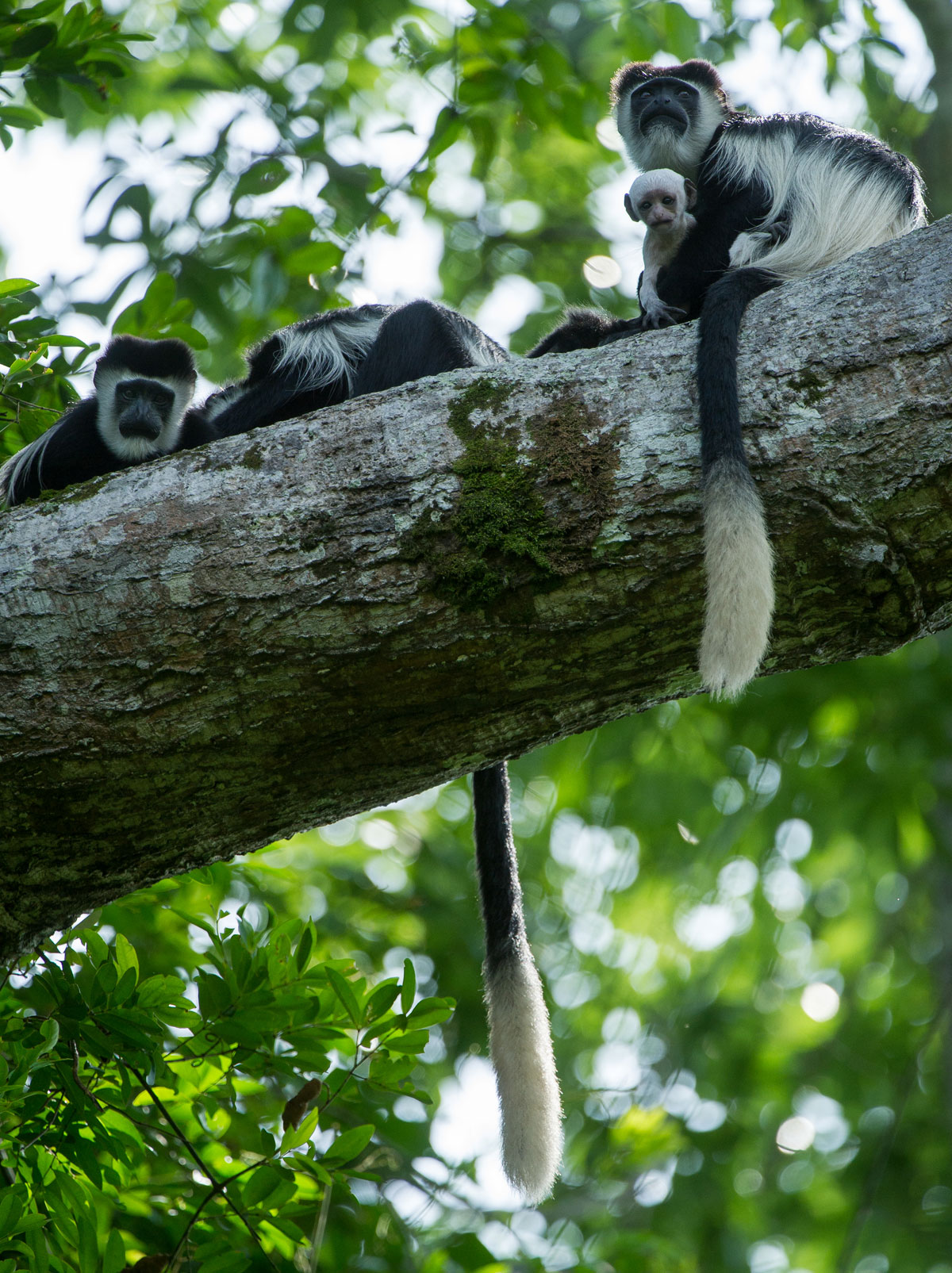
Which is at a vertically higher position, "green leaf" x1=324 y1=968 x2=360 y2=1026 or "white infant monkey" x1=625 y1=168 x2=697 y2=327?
→ "white infant monkey" x1=625 y1=168 x2=697 y2=327

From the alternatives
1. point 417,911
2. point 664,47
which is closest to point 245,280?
point 664,47

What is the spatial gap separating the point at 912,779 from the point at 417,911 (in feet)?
5.26

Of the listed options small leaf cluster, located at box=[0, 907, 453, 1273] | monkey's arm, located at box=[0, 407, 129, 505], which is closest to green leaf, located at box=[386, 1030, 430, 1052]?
small leaf cluster, located at box=[0, 907, 453, 1273]

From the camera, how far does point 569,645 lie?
1.47 metres

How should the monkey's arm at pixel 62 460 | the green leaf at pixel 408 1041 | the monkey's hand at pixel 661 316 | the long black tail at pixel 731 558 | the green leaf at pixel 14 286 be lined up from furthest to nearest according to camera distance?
the monkey's arm at pixel 62 460 < the monkey's hand at pixel 661 316 < the green leaf at pixel 14 286 < the green leaf at pixel 408 1041 < the long black tail at pixel 731 558

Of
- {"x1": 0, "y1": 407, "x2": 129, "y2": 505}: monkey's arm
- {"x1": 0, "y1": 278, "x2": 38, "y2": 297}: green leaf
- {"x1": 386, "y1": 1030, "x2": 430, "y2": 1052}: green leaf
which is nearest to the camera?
{"x1": 386, "y1": 1030, "x2": 430, "y2": 1052}: green leaf

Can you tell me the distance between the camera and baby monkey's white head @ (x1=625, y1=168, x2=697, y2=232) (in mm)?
2195

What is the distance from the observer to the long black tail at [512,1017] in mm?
1812

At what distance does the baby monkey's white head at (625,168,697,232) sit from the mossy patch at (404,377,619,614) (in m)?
0.91

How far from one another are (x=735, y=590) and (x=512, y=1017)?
996mm

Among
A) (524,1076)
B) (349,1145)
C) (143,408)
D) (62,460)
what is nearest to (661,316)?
(143,408)

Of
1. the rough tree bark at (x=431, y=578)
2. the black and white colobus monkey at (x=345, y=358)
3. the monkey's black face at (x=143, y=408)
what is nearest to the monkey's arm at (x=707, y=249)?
the black and white colobus monkey at (x=345, y=358)

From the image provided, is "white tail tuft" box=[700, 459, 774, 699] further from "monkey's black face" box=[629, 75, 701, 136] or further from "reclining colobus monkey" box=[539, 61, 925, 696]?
"monkey's black face" box=[629, 75, 701, 136]

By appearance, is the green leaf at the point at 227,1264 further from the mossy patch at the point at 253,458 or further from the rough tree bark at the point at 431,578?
the mossy patch at the point at 253,458
